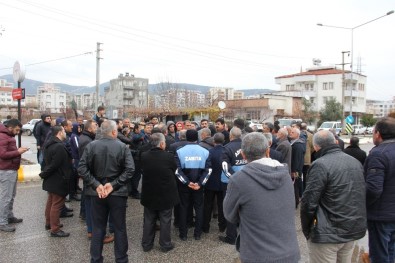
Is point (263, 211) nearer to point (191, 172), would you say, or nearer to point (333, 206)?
point (333, 206)

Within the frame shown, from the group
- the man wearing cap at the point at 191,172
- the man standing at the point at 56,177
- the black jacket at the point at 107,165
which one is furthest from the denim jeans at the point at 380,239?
the man standing at the point at 56,177

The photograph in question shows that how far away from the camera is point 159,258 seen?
16.9 ft

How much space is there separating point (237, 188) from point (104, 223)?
272cm

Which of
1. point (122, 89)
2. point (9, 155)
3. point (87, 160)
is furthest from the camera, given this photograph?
point (122, 89)

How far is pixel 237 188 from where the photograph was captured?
2857mm

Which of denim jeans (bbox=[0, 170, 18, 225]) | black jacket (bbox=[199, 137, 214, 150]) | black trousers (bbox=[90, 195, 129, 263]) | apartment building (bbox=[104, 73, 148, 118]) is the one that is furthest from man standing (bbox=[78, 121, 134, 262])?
apartment building (bbox=[104, 73, 148, 118])

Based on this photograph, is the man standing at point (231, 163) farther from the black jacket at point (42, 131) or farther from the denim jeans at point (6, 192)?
the black jacket at point (42, 131)

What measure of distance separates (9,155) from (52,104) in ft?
403

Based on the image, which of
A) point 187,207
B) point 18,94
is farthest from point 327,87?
point 187,207

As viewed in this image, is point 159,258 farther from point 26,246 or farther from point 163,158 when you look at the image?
point 26,246

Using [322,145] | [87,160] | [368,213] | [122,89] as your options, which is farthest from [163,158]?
[122,89]

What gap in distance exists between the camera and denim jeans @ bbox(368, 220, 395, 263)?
4.00 meters

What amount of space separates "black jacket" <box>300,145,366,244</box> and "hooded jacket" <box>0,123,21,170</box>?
201 inches

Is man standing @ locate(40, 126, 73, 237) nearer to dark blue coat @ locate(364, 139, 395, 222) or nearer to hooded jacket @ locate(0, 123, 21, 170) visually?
hooded jacket @ locate(0, 123, 21, 170)
